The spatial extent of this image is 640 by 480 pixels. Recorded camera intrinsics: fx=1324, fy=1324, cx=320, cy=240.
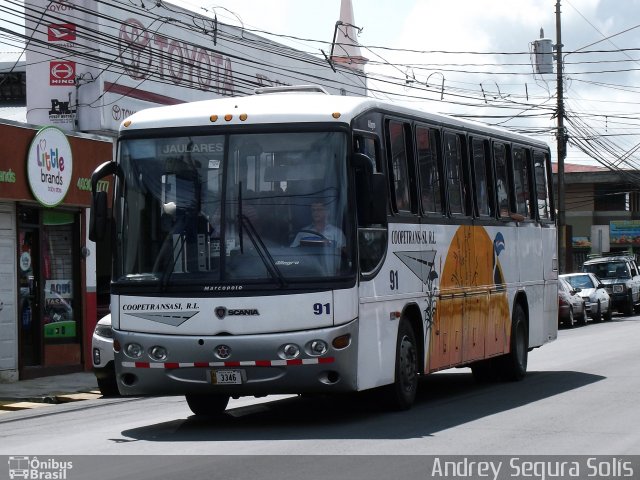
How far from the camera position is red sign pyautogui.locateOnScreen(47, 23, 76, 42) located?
96.5 feet

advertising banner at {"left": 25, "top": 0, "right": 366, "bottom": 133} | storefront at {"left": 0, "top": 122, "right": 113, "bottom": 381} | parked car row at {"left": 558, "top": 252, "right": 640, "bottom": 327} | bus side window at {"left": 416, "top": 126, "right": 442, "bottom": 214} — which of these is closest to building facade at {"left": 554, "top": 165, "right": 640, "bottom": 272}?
parked car row at {"left": 558, "top": 252, "right": 640, "bottom": 327}

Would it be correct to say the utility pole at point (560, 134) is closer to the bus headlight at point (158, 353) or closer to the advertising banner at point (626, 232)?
the advertising banner at point (626, 232)

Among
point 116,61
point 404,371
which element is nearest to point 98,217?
point 404,371

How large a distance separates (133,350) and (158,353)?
0.96ft

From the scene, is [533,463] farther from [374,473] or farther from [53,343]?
[53,343]

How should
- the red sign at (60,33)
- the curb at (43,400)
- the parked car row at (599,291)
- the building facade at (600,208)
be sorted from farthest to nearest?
the building facade at (600,208)
the parked car row at (599,291)
the red sign at (60,33)
the curb at (43,400)

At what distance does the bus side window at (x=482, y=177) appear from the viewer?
56.5ft

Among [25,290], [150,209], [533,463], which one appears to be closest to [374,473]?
[533,463]

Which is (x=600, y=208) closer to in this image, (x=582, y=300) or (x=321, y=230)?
(x=582, y=300)

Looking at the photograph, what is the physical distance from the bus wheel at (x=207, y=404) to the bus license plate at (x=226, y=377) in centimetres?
192

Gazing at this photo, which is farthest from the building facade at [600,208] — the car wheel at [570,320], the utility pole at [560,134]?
the car wheel at [570,320]

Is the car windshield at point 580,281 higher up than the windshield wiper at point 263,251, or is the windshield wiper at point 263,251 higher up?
the windshield wiper at point 263,251

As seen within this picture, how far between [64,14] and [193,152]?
55.7ft

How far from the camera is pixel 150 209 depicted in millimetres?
13055
